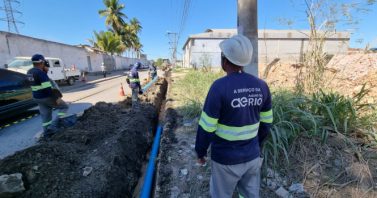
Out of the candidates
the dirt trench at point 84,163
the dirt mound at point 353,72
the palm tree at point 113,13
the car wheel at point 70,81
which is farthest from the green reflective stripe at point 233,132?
the palm tree at point 113,13

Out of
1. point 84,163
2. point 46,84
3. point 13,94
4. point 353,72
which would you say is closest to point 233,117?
point 84,163

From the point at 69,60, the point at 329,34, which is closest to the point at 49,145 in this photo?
the point at 329,34

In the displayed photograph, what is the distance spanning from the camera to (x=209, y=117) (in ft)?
4.75

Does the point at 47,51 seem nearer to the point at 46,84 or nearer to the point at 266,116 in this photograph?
the point at 46,84

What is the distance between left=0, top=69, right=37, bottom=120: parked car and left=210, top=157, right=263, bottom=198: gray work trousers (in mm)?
5840

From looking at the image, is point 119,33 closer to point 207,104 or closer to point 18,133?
point 18,133

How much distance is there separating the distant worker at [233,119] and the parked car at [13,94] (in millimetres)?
5823

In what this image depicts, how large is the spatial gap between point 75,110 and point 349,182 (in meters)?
7.23

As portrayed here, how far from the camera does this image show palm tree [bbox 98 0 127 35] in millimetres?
31797

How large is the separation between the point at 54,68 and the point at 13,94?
9180 millimetres

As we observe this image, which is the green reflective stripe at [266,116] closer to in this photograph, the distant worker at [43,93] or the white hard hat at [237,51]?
the white hard hat at [237,51]

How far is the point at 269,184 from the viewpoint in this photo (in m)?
2.32

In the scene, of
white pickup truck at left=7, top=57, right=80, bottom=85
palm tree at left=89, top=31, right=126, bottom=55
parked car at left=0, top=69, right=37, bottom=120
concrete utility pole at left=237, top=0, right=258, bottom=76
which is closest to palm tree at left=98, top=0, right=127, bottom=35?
palm tree at left=89, top=31, right=126, bottom=55

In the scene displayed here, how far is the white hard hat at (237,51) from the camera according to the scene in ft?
4.75
